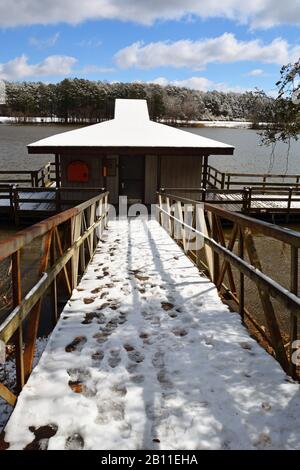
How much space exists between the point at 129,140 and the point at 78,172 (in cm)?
A: 243

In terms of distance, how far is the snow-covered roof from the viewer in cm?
1385

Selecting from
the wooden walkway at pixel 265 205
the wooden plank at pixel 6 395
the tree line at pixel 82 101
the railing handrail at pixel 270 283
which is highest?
the tree line at pixel 82 101

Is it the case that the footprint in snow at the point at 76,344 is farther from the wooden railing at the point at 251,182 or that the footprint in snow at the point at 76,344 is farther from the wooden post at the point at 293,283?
the wooden railing at the point at 251,182

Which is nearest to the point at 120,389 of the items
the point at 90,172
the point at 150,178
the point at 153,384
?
the point at 153,384

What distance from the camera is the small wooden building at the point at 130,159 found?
1395 cm

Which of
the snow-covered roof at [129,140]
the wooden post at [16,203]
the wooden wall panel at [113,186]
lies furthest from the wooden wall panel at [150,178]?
the wooden post at [16,203]

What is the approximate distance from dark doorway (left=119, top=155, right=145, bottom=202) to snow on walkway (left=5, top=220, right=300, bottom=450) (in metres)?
11.3

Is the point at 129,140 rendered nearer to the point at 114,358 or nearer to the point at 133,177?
the point at 133,177

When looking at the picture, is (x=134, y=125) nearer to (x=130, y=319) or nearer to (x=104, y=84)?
(x=130, y=319)

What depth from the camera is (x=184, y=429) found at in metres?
2.33

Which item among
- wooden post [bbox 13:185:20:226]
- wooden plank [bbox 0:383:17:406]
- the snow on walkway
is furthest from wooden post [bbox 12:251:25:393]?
wooden post [bbox 13:185:20:226]

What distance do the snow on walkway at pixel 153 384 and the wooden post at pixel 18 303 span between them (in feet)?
0.29

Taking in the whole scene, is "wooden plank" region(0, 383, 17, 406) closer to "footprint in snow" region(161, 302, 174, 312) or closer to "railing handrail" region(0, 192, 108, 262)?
"railing handrail" region(0, 192, 108, 262)

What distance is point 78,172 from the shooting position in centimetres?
1486
